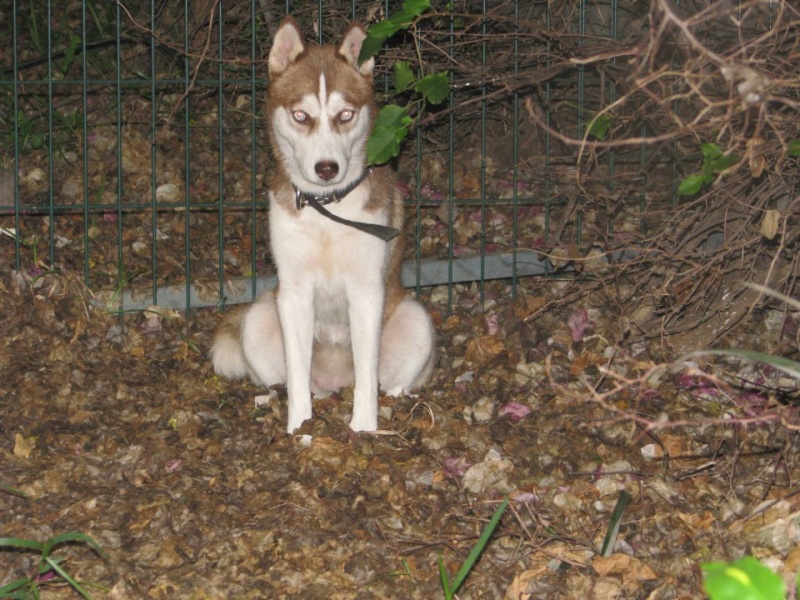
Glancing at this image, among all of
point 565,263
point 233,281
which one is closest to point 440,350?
point 565,263

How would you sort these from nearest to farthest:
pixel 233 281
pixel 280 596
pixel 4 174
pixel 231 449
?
pixel 280 596 → pixel 231 449 → pixel 233 281 → pixel 4 174

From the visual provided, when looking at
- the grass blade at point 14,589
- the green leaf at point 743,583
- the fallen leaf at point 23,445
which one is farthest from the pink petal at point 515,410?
the green leaf at point 743,583

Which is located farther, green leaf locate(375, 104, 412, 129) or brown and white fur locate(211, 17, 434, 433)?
brown and white fur locate(211, 17, 434, 433)

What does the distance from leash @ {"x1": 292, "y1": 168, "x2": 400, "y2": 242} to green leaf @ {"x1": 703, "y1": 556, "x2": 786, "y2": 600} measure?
10.6 ft

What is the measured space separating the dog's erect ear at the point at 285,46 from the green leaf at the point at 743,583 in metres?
3.49

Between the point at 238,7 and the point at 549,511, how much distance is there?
3.80m

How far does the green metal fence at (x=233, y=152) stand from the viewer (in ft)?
17.6

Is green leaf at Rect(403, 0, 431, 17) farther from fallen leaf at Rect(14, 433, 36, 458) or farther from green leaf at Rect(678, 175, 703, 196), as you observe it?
fallen leaf at Rect(14, 433, 36, 458)

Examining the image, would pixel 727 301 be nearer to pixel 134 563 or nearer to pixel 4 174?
pixel 134 563

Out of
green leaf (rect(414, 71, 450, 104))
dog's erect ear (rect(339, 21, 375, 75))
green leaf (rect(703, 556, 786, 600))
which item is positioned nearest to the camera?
green leaf (rect(703, 556, 786, 600))

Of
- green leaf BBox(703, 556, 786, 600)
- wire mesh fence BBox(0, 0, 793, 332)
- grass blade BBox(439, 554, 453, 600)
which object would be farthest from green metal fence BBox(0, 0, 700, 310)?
green leaf BBox(703, 556, 786, 600)

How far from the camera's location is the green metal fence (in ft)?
17.6

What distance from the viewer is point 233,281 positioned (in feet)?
18.9

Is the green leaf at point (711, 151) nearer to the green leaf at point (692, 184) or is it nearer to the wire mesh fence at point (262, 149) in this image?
the green leaf at point (692, 184)
